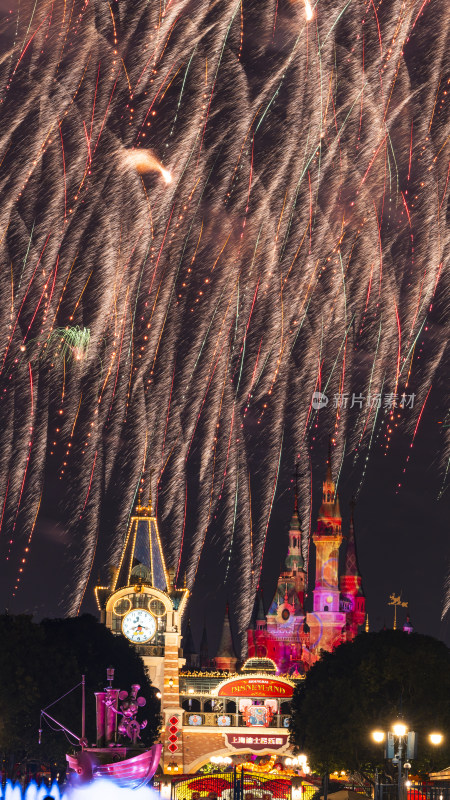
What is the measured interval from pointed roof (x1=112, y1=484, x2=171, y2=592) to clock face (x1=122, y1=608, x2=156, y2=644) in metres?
3.08

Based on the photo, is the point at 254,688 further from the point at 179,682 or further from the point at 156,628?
the point at 156,628

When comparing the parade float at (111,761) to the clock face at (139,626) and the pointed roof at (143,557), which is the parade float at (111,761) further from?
the pointed roof at (143,557)

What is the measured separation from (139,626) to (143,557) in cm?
809

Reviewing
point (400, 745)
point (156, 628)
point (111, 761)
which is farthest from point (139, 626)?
point (400, 745)

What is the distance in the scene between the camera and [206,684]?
382 ft

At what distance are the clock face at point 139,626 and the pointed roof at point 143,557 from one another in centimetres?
308

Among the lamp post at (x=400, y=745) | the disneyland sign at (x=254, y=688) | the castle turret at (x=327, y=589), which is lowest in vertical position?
the lamp post at (x=400, y=745)

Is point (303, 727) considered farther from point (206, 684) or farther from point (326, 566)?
point (326, 566)

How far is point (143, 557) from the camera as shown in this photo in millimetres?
122562

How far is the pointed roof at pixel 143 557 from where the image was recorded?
4769 inches

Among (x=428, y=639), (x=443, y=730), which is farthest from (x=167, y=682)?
(x=443, y=730)

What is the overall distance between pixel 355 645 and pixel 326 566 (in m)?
95.2

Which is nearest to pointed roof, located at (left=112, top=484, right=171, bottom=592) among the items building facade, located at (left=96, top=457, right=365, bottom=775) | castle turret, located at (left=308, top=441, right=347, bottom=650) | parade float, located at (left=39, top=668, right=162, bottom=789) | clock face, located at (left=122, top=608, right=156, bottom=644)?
building facade, located at (left=96, top=457, right=365, bottom=775)

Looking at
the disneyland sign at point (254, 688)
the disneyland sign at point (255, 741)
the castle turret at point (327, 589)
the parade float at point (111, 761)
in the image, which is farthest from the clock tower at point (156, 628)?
the castle turret at point (327, 589)
